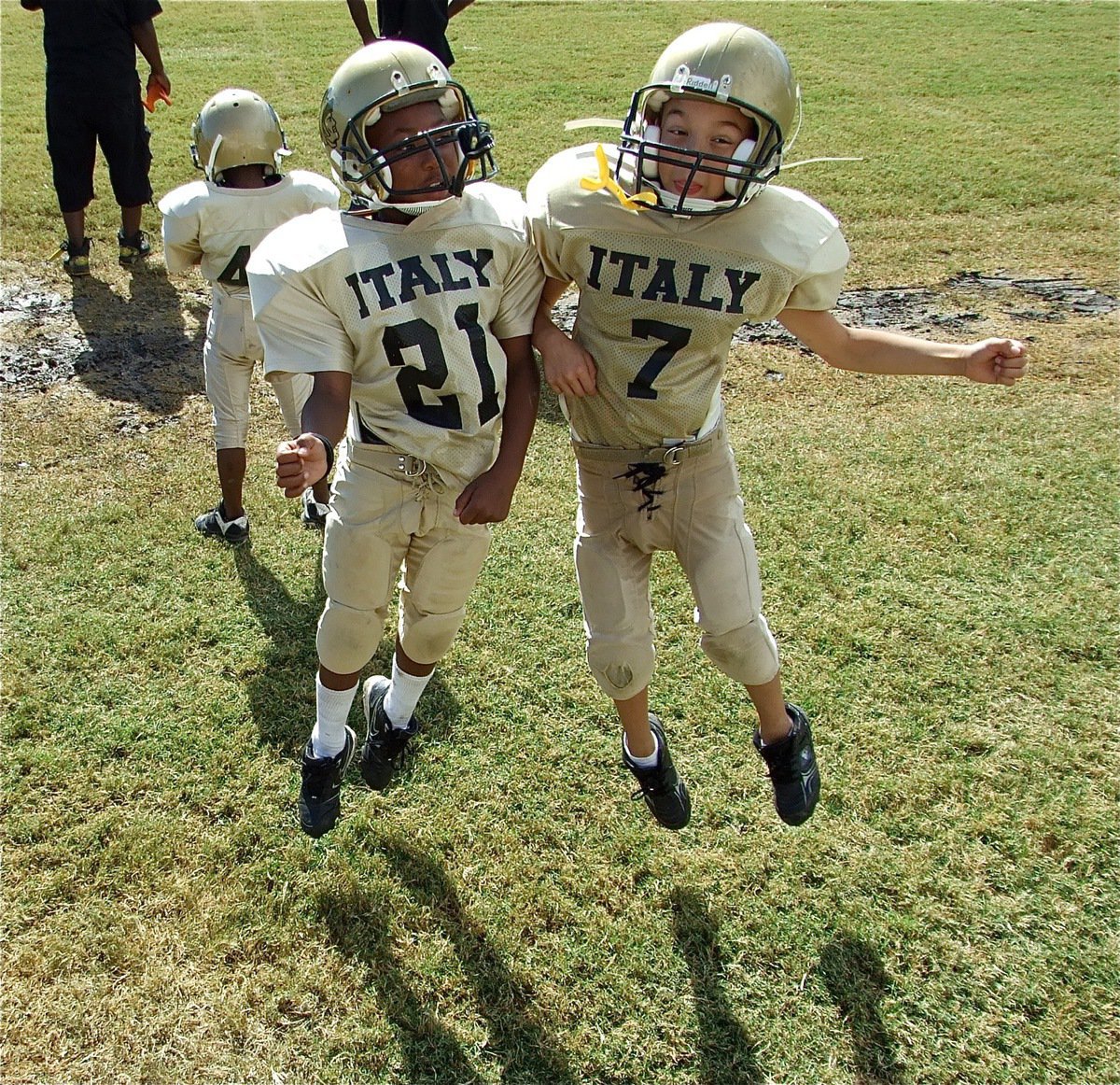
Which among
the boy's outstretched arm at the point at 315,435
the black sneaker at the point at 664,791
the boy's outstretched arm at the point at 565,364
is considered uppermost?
the boy's outstretched arm at the point at 565,364

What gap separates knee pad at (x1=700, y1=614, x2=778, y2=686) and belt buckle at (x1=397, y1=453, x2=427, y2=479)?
0.86 meters

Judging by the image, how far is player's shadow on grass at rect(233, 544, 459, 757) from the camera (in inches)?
128

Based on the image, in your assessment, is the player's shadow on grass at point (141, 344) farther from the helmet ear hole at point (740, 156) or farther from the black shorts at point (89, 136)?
the helmet ear hole at point (740, 156)

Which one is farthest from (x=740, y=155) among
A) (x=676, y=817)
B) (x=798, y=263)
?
(x=676, y=817)

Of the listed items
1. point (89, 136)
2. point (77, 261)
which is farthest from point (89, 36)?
point (77, 261)

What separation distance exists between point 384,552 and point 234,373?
72.4 inches

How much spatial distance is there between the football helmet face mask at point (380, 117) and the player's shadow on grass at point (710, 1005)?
189cm

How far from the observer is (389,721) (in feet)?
9.85

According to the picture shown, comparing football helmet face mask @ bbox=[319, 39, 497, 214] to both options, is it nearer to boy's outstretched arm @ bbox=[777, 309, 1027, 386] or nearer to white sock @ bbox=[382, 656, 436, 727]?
boy's outstretched arm @ bbox=[777, 309, 1027, 386]

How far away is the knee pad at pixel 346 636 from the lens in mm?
2715

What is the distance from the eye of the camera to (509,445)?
260 centimetres

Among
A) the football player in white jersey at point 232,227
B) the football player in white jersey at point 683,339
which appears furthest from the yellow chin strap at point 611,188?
the football player in white jersey at point 232,227

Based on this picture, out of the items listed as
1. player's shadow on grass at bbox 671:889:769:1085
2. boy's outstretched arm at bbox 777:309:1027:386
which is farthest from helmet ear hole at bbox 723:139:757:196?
player's shadow on grass at bbox 671:889:769:1085

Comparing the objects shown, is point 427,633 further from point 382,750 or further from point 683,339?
point 683,339
